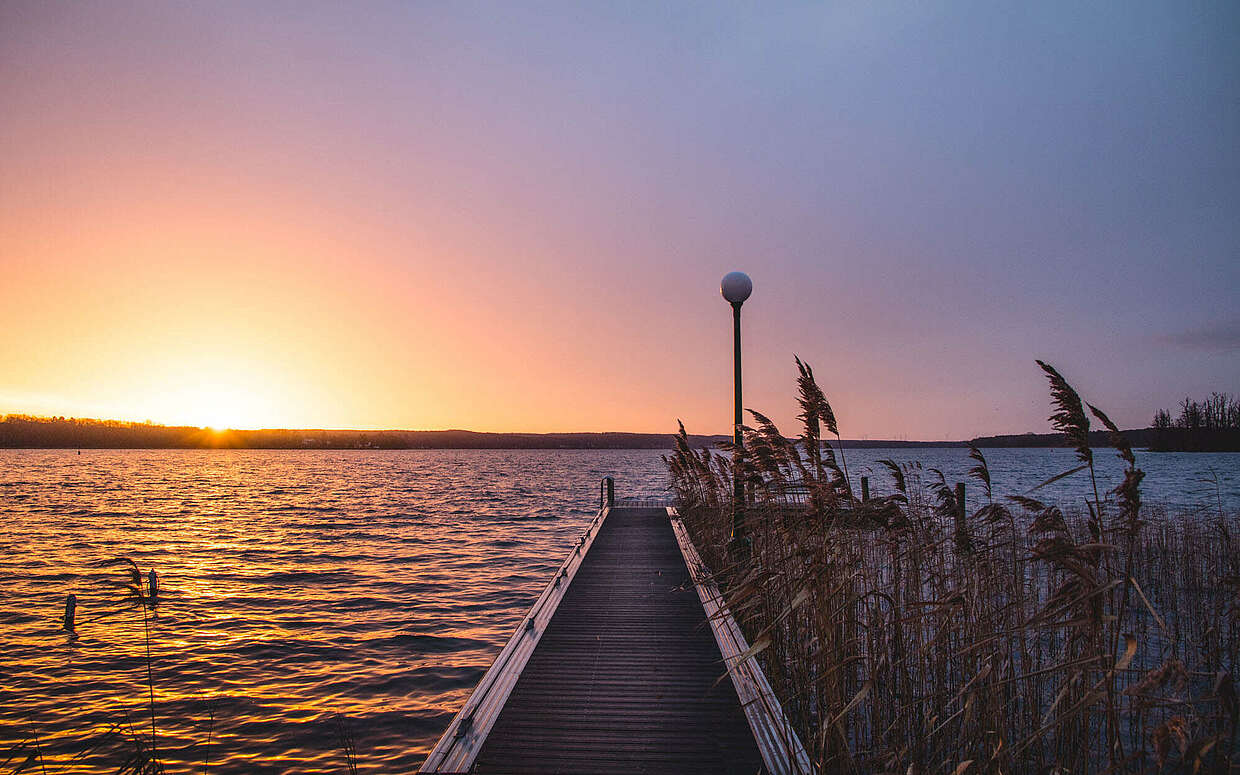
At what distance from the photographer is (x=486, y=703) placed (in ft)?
17.3

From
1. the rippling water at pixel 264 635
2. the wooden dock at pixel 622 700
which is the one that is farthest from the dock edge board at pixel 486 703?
the rippling water at pixel 264 635

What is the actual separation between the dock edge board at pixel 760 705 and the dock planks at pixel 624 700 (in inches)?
3.9

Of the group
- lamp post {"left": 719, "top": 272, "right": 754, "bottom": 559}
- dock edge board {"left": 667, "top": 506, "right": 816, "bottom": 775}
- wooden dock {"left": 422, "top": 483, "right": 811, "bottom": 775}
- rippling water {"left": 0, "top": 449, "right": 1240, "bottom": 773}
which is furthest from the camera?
lamp post {"left": 719, "top": 272, "right": 754, "bottom": 559}

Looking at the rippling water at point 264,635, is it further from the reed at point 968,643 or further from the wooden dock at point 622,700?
the reed at point 968,643

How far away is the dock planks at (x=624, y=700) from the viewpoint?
4.59m

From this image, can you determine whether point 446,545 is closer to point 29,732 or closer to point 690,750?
point 29,732

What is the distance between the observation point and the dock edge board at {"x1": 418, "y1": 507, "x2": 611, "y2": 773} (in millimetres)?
4414

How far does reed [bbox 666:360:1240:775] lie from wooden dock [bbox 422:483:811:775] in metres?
0.40

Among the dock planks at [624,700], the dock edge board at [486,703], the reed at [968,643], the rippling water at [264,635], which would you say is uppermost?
the reed at [968,643]

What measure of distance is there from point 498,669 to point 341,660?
461 centimetres

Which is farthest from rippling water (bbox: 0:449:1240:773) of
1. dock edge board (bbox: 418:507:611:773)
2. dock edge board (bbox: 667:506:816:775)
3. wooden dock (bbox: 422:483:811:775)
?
dock edge board (bbox: 667:506:816:775)

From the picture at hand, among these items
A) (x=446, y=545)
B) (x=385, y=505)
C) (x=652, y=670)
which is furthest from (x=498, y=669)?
(x=385, y=505)

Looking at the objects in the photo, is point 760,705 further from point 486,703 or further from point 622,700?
point 486,703

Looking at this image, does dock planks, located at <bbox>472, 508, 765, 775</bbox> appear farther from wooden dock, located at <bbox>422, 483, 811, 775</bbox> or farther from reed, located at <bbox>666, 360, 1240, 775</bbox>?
reed, located at <bbox>666, 360, 1240, 775</bbox>
